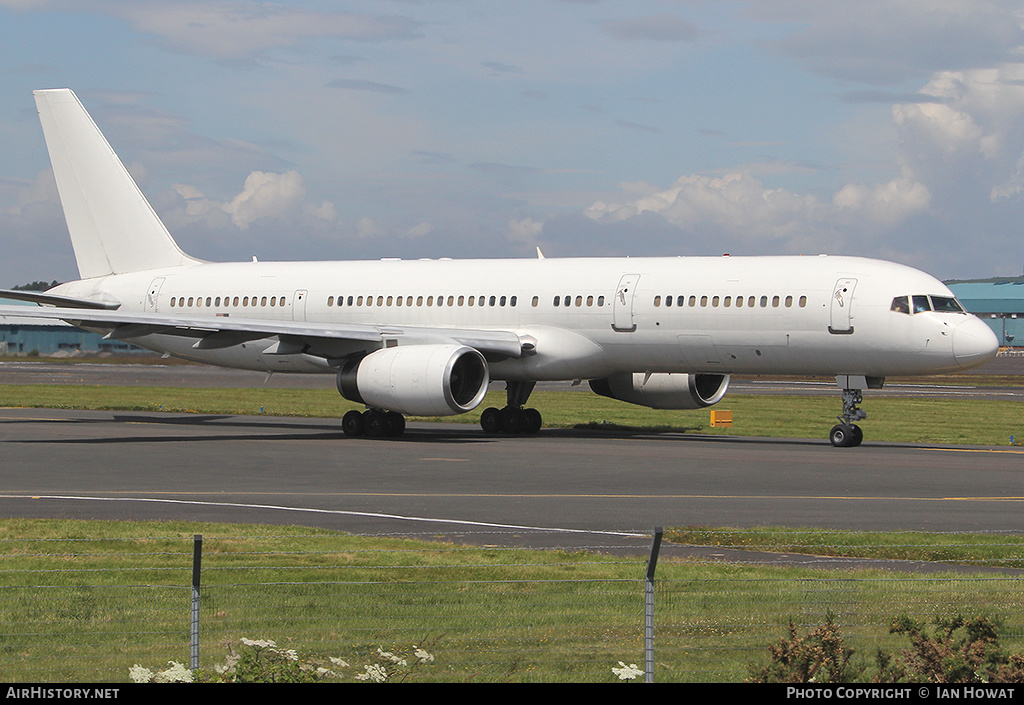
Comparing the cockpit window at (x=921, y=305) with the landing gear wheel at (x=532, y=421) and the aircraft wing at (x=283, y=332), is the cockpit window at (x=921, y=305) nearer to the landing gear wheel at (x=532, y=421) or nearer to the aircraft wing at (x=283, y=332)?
the aircraft wing at (x=283, y=332)

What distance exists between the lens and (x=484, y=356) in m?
34.3

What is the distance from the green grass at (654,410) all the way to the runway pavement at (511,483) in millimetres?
4420

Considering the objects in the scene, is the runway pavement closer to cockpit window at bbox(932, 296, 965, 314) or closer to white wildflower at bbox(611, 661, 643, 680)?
cockpit window at bbox(932, 296, 965, 314)

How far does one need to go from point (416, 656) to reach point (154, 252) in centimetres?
3664

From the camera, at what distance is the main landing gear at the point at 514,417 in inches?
→ 1390

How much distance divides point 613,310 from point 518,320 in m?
3.25

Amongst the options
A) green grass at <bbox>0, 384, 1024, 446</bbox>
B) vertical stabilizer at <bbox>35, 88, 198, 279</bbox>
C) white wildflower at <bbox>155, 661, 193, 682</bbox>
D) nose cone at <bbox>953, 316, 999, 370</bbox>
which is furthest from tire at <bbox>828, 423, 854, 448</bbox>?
white wildflower at <bbox>155, 661, 193, 682</bbox>

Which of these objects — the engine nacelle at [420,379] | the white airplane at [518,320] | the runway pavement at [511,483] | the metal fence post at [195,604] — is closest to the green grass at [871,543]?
the runway pavement at [511,483]

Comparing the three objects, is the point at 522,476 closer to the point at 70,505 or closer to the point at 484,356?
the point at 70,505

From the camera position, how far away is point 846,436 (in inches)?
1180

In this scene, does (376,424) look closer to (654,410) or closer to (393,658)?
(654,410)

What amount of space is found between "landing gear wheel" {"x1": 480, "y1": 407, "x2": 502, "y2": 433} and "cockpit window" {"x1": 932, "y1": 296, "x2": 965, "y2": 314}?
12406 mm

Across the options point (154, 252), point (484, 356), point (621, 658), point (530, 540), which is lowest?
point (621, 658)

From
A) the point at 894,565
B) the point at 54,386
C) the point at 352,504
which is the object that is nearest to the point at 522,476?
the point at 352,504
